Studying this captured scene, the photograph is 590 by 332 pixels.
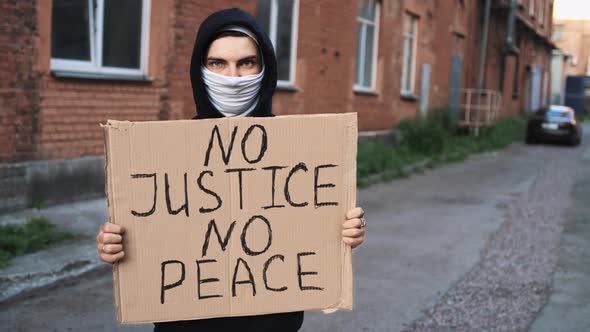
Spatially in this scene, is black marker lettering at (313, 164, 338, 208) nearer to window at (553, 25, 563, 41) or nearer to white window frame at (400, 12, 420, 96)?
white window frame at (400, 12, 420, 96)

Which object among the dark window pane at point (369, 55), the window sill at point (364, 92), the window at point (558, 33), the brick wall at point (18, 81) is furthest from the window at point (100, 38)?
the window at point (558, 33)

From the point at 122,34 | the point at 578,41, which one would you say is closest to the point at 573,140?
the point at 122,34

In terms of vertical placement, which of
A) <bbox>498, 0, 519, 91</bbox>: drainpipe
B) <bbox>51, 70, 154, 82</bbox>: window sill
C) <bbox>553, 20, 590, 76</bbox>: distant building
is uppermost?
<bbox>553, 20, 590, 76</bbox>: distant building

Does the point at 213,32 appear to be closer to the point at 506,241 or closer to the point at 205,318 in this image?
the point at 205,318

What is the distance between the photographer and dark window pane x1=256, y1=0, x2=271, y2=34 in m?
11.4

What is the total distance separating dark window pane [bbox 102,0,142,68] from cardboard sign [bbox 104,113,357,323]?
662 centimetres

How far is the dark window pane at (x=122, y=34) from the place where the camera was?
8.34 metres

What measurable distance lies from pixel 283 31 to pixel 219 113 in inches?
402

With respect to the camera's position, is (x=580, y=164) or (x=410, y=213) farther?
(x=580, y=164)

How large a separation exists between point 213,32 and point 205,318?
3.01 feet

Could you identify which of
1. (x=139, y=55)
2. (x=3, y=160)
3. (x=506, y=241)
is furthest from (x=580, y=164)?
(x=3, y=160)

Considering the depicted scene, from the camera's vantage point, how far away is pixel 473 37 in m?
24.9

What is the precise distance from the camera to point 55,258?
5.54 meters

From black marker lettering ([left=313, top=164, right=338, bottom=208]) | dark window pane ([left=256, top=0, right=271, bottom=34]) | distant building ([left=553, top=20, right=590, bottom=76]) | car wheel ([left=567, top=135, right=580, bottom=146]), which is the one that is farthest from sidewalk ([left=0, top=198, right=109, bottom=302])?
distant building ([left=553, top=20, right=590, bottom=76])
